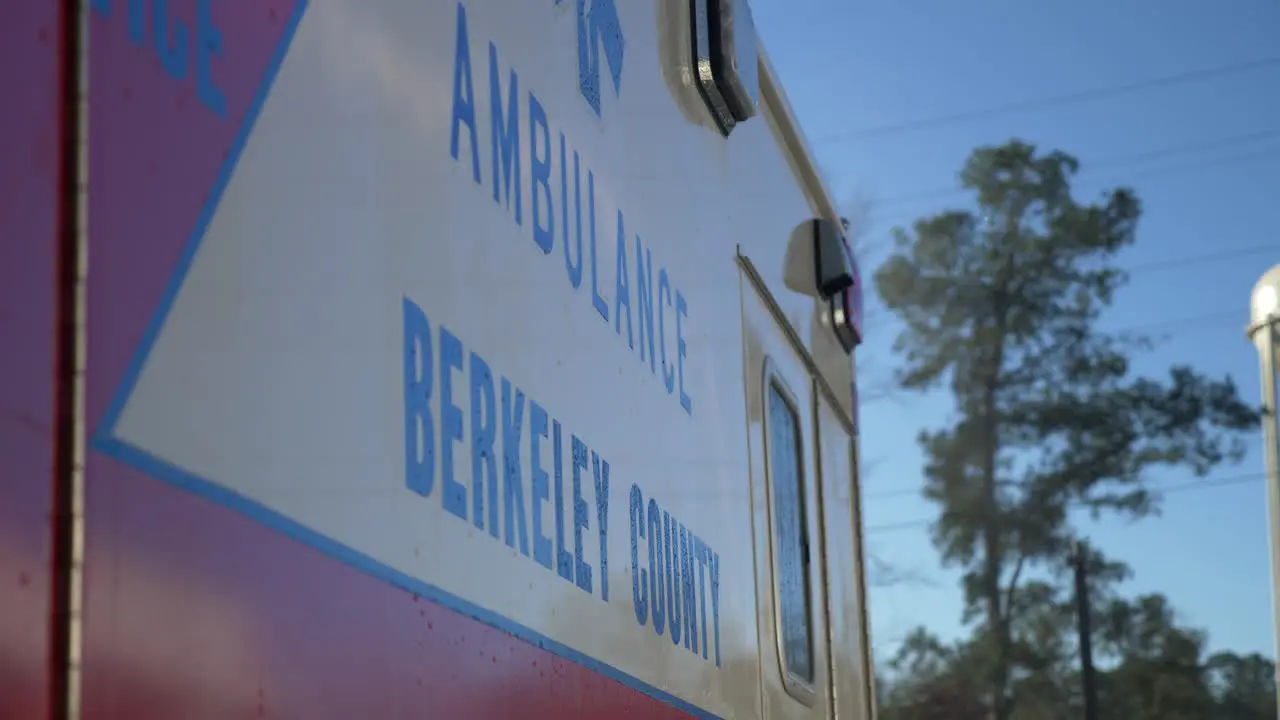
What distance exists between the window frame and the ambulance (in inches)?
14.4

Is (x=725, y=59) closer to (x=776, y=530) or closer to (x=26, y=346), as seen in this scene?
(x=776, y=530)

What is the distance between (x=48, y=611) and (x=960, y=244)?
28.6 meters

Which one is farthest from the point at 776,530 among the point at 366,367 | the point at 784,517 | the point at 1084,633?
the point at 1084,633

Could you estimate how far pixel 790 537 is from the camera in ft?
10.7

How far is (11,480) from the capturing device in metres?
0.89

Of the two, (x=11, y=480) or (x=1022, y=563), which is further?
(x=1022, y=563)

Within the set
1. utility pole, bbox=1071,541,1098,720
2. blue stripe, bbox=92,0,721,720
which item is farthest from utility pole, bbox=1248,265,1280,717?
blue stripe, bbox=92,0,721,720

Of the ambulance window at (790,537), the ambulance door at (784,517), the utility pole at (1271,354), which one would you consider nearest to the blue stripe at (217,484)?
the ambulance door at (784,517)

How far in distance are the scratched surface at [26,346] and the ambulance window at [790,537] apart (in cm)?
216

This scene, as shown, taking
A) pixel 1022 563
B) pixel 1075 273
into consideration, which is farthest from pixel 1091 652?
pixel 1075 273

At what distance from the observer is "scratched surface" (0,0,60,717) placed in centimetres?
88

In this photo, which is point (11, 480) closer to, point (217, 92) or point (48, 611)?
point (48, 611)

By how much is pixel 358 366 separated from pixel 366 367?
1 cm

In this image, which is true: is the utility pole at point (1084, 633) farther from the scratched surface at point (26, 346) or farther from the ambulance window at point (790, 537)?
the scratched surface at point (26, 346)
